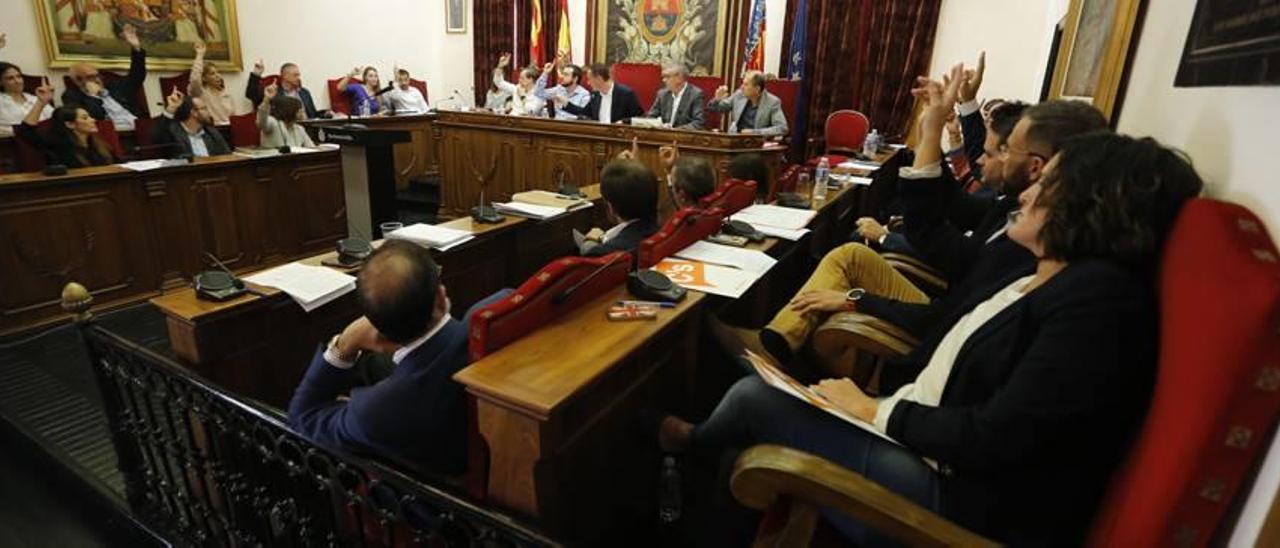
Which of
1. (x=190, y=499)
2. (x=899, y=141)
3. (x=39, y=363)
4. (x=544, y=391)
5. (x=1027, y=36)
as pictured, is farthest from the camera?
(x=899, y=141)

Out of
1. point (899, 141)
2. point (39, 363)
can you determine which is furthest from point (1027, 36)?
point (39, 363)

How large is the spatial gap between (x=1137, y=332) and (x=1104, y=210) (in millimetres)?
209

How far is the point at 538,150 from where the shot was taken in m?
5.45

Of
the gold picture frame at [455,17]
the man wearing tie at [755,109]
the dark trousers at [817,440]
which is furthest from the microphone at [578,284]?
the gold picture frame at [455,17]

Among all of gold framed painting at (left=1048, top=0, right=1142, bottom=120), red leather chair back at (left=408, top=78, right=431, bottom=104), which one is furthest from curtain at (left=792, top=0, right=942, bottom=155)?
red leather chair back at (left=408, top=78, right=431, bottom=104)

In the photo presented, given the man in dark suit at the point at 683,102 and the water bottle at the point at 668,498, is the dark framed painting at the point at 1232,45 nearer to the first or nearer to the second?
the water bottle at the point at 668,498

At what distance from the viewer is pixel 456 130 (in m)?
5.90

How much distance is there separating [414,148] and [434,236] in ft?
16.9

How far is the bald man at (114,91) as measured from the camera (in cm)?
518

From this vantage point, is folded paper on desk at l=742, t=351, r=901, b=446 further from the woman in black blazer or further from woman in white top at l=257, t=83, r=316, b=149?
woman in white top at l=257, t=83, r=316, b=149

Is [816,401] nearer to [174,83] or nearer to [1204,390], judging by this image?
[1204,390]

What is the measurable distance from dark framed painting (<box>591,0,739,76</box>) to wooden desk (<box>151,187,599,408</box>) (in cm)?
525

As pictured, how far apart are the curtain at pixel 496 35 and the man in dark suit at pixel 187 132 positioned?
4.66 meters

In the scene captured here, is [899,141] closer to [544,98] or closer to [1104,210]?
[544,98]
